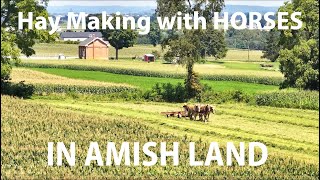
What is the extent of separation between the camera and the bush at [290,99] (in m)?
44.6

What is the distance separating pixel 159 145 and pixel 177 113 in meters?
11.5

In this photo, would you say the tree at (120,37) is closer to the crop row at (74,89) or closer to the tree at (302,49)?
the crop row at (74,89)

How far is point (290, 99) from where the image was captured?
4584cm

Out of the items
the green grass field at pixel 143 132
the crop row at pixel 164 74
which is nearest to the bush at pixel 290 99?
the green grass field at pixel 143 132

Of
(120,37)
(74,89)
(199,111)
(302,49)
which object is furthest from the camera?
(120,37)

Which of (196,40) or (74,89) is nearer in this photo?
(196,40)

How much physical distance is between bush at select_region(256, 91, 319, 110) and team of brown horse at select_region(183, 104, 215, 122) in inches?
394

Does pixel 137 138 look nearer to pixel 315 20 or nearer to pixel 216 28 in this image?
pixel 216 28

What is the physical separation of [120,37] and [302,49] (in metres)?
70.0

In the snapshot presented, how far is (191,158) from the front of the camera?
2388 cm

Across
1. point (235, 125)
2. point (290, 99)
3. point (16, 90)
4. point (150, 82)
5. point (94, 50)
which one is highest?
point (94, 50)

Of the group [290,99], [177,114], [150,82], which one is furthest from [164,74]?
[177,114]

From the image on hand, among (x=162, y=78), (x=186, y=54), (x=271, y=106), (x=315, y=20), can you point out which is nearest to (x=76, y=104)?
(x=186, y=54)

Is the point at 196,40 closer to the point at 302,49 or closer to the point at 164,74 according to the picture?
the point at 302,49
